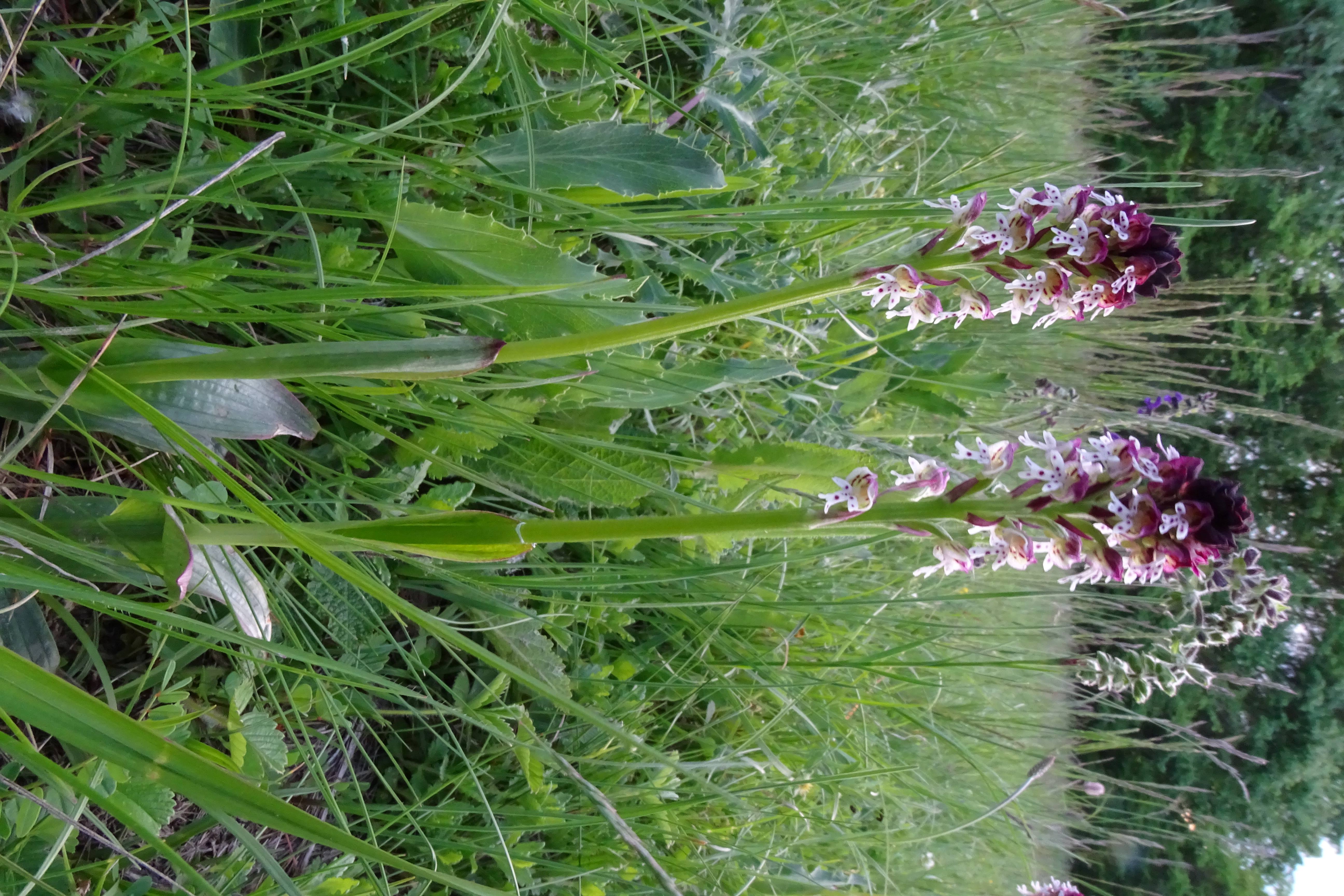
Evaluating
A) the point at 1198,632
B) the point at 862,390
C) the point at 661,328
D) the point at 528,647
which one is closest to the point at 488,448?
the point at 528,647

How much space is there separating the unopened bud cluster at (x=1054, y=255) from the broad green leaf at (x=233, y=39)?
89 cm

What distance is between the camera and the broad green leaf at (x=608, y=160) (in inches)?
51.6

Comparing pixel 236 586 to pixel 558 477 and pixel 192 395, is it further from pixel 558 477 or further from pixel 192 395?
pixel 558 477

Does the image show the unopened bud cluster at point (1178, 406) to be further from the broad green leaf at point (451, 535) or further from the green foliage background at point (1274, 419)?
the green foliage background at point (1274, 419)

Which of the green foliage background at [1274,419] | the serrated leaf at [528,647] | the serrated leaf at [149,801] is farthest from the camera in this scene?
the green foliage background at [1274,419]

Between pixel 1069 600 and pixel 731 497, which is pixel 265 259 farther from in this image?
pixel 1069 600

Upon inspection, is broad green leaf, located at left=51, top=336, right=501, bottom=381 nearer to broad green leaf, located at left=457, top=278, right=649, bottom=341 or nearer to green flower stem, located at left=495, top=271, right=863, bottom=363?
green flower stem, located at left=495, top=271, right=863, bottom=363

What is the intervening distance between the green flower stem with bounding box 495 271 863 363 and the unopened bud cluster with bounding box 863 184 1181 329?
0.37 ft

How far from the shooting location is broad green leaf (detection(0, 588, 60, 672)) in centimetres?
93

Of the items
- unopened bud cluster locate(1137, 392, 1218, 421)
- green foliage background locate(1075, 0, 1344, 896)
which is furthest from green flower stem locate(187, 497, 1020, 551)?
green foliage background locate(1075, 0, 1344, 896)

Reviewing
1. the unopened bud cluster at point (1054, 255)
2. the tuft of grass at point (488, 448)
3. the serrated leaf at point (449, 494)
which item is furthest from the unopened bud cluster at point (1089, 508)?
the serrated leaf at point (449, 494)

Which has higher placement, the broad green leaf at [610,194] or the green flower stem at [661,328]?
the green flower stem at [661,328]

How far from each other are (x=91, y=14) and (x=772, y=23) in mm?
1299

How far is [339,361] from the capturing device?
75 centimetres
